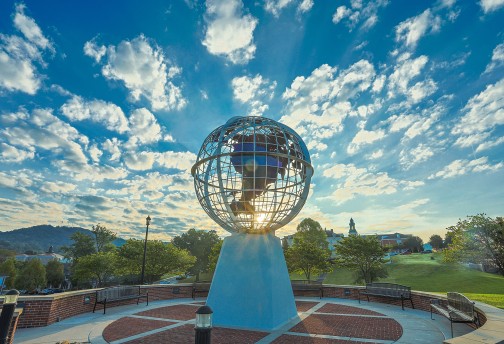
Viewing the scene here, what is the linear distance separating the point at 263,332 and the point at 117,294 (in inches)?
315

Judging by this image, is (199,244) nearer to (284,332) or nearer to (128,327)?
(128,327)

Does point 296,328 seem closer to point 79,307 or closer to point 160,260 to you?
point 79,307

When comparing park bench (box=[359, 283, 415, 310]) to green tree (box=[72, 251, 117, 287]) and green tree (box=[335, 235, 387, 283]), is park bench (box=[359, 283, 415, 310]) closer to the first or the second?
green tree (box=[335, 235, 387, 283])

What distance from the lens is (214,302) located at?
11117mm

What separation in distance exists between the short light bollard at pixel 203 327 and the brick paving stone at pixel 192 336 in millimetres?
4870

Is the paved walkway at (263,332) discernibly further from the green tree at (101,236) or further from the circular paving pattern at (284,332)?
the green tree at (101,236)

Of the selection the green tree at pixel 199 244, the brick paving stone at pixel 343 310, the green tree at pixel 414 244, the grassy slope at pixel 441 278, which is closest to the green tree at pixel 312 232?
the grassy slope at pixel 441 278

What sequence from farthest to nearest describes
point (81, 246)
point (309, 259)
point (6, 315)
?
point (81, 246)
point (309, 259)
point (6, 315)

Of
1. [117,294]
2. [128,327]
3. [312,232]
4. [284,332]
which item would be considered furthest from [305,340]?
[312,232]

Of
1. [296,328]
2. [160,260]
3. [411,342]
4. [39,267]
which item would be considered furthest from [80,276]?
[411,342]

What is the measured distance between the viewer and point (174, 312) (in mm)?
12203

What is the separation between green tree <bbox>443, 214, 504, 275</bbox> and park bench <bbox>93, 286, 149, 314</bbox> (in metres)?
32.3

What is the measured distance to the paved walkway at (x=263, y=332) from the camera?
8117 millimetres

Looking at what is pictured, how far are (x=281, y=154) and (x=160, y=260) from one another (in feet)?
103
